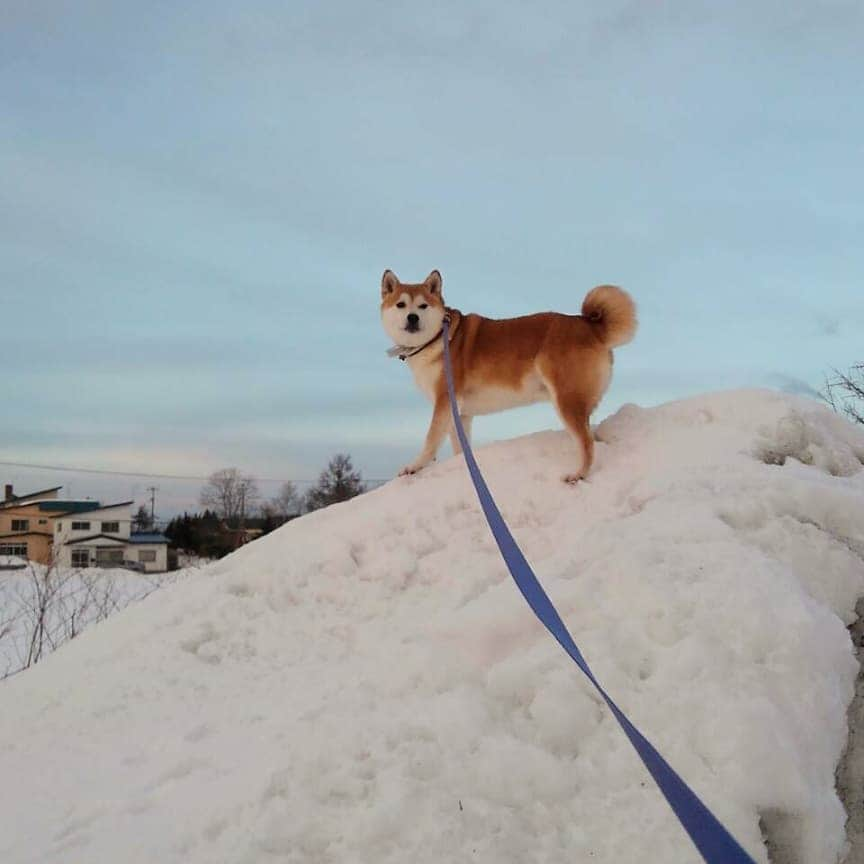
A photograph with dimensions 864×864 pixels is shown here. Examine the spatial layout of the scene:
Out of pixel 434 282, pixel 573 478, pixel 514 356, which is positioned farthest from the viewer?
pixel 434 282

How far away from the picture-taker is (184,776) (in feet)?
8.68

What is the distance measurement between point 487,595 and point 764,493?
150 cm

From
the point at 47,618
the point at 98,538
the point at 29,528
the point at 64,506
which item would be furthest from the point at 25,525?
the point at 47,618

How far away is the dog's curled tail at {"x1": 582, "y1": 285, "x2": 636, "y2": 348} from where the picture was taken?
534 centimetres

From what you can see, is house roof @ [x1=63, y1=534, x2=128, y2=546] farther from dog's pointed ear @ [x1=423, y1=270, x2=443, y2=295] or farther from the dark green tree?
dog's pointed ear @ [x1=423, y1=270, x2=443, y2=295]

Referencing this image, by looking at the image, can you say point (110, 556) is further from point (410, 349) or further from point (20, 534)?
point (410, 349)

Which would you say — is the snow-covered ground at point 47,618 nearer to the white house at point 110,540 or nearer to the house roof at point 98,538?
the white house at point 110,540

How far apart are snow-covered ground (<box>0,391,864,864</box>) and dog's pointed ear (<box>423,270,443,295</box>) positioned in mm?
2405

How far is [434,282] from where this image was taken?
6.42 m

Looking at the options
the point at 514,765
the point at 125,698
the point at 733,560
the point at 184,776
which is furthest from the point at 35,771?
the point at 733,560

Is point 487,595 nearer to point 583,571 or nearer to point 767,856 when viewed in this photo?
point 583,571

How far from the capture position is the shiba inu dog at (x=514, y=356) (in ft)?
17.1

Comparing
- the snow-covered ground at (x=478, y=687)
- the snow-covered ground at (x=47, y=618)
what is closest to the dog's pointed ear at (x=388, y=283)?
the snow-covered ground at (x=478, y=687)

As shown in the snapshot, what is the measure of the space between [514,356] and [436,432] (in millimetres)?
821
